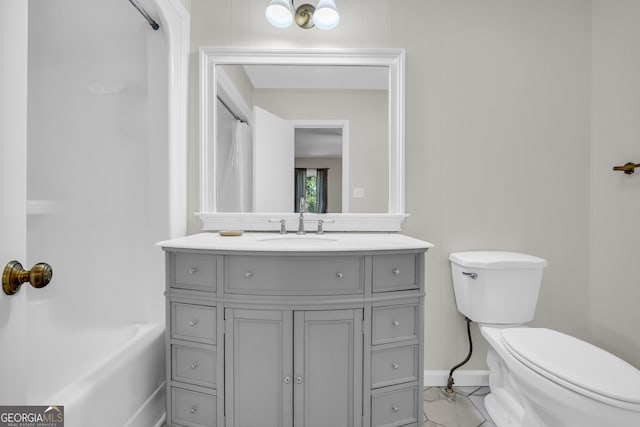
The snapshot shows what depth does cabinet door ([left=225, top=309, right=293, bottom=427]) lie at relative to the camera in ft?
3.94

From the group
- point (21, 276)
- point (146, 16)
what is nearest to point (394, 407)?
point (21, 276)

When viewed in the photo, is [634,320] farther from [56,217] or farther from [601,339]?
[56,217]

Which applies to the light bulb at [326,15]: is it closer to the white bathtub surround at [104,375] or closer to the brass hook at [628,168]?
the brass hook at [628,168]

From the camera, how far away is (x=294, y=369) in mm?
1204

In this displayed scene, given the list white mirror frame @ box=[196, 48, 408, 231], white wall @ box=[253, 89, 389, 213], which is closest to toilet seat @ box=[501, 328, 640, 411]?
white mirror frame @ box=[196, 48, 408, 231]

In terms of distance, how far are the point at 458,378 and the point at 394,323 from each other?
869mm

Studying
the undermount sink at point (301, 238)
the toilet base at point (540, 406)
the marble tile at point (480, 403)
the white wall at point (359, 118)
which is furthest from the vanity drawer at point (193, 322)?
the marble tile at point (480, 403)

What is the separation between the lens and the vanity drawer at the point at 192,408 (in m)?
1.25

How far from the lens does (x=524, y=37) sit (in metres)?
1.78

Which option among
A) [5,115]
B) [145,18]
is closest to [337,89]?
[145,18]

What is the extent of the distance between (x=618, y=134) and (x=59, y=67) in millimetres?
2986

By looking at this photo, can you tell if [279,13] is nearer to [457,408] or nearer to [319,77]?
[319,77]

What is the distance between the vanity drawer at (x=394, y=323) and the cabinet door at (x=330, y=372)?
7 centimetres

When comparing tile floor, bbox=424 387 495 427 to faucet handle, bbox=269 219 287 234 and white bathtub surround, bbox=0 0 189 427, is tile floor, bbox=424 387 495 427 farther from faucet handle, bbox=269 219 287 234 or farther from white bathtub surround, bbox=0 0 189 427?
white bathtub surround, bbox=0 0 189 427
